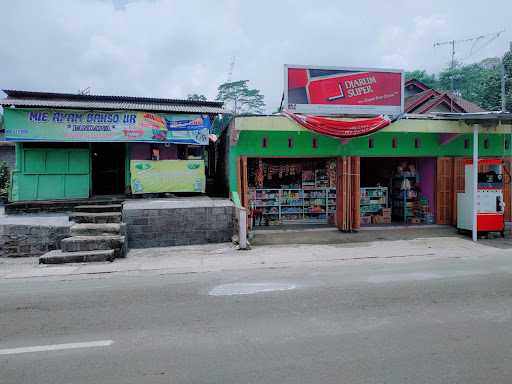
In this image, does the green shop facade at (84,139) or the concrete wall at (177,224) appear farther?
the green shop facade at (84,139)

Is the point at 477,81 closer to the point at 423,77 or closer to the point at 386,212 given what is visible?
the point at 423,77

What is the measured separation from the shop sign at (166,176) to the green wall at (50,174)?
204 centimetres

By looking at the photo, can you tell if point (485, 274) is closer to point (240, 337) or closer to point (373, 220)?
point (240, 337)

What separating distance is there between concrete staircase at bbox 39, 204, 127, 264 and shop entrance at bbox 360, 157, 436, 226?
916cm

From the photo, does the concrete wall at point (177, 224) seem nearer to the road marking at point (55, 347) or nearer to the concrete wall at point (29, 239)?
the concrete wall at point (29, 239)

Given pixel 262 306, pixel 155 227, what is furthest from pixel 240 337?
pixel 155 227

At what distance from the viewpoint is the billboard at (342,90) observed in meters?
12.8

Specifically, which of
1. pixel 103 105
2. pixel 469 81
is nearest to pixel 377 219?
pixel 103 105

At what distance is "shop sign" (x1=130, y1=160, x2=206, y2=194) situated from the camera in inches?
524

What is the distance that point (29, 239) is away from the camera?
10.4 meters

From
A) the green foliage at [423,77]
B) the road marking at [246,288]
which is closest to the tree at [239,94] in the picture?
the green foliage at [423,77]

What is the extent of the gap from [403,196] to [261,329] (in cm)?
1203

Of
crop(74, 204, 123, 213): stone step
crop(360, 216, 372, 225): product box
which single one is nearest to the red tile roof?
crop(360, 216, 372, 225): product box

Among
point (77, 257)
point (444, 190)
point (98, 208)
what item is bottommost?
point (77, 257)
